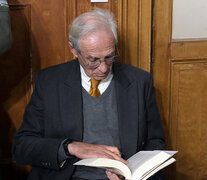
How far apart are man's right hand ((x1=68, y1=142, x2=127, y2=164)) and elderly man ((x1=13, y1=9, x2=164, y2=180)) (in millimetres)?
38

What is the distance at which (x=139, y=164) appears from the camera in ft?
6.13

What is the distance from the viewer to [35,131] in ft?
7.06

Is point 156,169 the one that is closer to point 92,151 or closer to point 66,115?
point 92,151

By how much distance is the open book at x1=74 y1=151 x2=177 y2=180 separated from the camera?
1.74m

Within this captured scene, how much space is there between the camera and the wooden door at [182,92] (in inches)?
108

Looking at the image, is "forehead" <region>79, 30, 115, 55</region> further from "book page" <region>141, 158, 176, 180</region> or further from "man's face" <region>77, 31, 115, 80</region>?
"book page" <region>141, 158, 176, 180</region>

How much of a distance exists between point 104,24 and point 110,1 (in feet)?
1.92

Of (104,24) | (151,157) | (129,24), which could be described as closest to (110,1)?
(129,24)

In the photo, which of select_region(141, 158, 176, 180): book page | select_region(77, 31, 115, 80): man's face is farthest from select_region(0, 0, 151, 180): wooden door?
select_region(141, 158, 176, 180): book page

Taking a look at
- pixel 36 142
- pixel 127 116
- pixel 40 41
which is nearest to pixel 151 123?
pixel 127 116

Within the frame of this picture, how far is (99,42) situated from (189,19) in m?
1.01

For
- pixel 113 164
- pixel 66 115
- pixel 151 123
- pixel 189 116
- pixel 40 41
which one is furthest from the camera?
pixel 189 116

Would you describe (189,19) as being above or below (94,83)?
above

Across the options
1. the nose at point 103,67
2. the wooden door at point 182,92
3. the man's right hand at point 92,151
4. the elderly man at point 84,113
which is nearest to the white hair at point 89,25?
the elderly man at point 84,113
